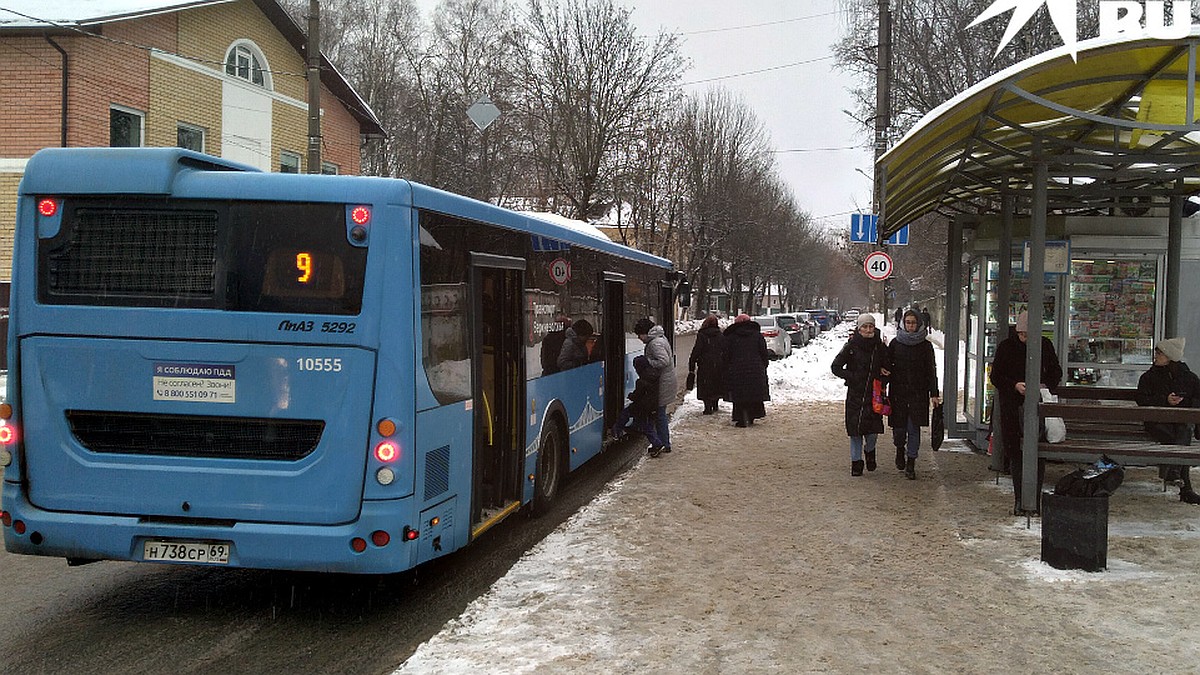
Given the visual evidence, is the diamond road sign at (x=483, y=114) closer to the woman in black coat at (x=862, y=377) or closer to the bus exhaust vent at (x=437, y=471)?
the woman in black coat at (x=862, y=377)

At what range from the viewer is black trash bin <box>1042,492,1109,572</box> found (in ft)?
22.7

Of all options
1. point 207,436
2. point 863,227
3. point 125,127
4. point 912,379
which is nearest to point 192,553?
point 207,436

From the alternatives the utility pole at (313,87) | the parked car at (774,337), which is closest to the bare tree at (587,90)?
the parked car at (774,337)

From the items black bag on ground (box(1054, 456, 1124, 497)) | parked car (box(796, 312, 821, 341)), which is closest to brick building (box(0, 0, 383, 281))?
black bag on ground (box(1054, 456, 1124, 497))

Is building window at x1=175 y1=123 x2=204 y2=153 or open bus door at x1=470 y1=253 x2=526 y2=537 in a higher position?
building window at x1=175 y1=123 x2=204 y2=153

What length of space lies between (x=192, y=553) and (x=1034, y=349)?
6596 mm

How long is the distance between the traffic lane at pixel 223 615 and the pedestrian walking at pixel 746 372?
7782mm

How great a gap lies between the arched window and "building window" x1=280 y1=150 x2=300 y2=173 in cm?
181

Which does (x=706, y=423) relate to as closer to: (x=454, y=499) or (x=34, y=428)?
(x=454, y=499)

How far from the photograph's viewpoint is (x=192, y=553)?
5.80 m

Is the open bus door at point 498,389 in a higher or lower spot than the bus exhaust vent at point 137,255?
lower

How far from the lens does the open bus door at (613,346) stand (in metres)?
12.0

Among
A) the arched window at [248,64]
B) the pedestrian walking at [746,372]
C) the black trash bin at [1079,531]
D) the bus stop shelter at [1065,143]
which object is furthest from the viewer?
the arched window at [248,64]

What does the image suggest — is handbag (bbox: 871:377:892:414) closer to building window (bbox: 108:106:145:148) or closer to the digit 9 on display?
the digit 9 on display
